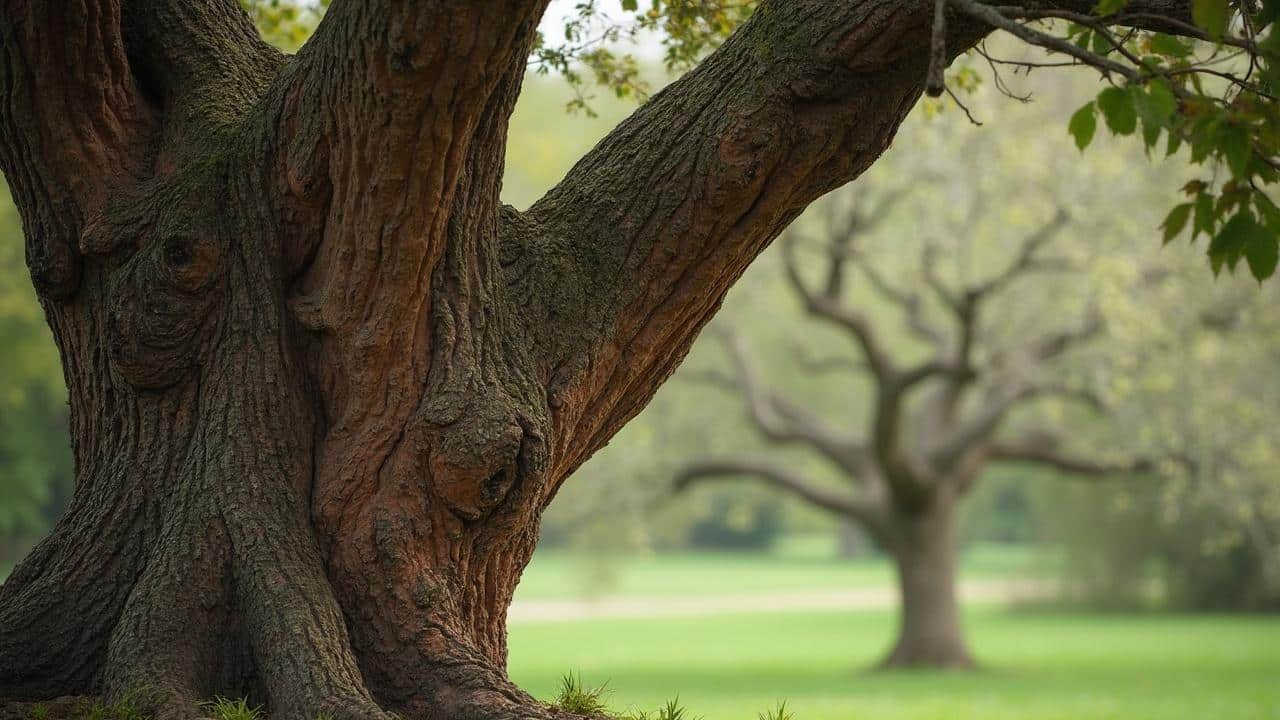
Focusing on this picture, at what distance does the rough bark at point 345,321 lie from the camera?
160 inches

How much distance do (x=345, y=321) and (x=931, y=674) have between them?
16912mm

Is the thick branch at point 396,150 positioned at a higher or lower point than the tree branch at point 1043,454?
lower

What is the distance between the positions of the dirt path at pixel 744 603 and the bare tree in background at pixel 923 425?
15.8 meters

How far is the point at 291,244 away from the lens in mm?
4477

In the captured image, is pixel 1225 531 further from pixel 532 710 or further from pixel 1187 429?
pixel 532 710

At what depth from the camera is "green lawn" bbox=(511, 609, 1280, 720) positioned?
1602cm

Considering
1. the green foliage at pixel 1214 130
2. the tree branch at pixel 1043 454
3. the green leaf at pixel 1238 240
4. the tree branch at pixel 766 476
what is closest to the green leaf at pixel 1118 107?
the green foliage at pixel 1214 130

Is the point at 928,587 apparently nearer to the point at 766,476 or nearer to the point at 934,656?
the point at 934,656

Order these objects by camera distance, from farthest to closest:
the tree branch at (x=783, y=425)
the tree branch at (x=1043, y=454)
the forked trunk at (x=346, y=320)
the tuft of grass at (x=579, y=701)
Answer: the tree branch at (x=783, y=425)
the tree branch at (x=1043, y=454)
the tuft of grass at (x=579, y=701)
the forked trunk at (x=346, y=320)

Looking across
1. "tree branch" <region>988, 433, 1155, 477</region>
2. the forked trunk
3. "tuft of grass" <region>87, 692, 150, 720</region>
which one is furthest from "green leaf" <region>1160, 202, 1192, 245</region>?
"tree branch" <region>988, 433, 1155, 477</region>

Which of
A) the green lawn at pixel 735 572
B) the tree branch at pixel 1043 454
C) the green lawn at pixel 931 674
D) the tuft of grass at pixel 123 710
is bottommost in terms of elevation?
the tuft of grass at pixel 123 710

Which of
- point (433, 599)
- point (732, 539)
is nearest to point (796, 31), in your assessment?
point (433, 599)

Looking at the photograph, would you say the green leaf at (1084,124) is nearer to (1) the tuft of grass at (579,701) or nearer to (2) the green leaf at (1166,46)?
(2) the green leaf at (1166,46)

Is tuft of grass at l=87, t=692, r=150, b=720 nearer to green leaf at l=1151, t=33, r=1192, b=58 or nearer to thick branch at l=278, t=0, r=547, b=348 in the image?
thick branch at l=278, t=0, r=547, b=348
